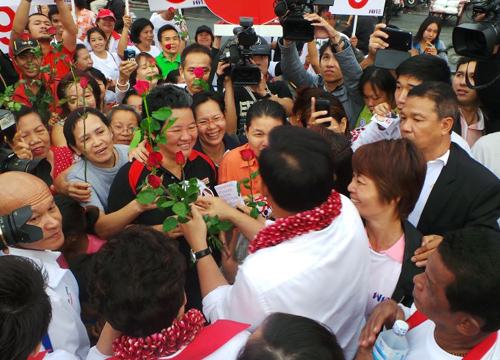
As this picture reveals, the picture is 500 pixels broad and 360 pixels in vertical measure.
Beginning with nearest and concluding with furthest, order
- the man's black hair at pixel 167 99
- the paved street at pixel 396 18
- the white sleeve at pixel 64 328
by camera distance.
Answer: the white sleeve at pixel 64 328
the man's black hair at pixel 167 99
the paved street at pixel 396 18

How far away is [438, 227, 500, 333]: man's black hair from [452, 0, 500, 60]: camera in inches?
69.5

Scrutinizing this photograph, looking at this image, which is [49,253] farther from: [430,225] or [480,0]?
[480,0]

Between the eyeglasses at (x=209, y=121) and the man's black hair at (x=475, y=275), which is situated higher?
the man's black hair at (x=475, y=275)

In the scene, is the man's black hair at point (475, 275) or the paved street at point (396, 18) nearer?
the man's black hair at point (475, 275)

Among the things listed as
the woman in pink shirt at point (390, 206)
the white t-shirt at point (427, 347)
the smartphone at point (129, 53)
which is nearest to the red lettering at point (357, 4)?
the smartphone at point (129, 53)

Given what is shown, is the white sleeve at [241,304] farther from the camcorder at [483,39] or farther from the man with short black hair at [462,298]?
the camcorder at [483,39]

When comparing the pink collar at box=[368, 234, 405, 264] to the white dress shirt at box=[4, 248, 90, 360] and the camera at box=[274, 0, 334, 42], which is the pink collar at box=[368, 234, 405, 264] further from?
the camera at box=[274, 0, 334, 42]

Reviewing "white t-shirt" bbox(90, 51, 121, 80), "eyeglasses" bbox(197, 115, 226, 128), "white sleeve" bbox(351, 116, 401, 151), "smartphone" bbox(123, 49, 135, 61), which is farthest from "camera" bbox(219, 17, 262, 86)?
"white t-shirt" bbox(90, 51, 121, 80)

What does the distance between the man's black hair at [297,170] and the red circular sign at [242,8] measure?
344 cm

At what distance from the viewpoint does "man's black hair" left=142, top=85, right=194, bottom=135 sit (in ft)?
8.32

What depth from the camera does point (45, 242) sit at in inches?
81.2

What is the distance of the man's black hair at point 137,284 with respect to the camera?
54.7 inches

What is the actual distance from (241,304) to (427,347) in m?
0.63

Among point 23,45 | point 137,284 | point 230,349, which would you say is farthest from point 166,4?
point 230,349
